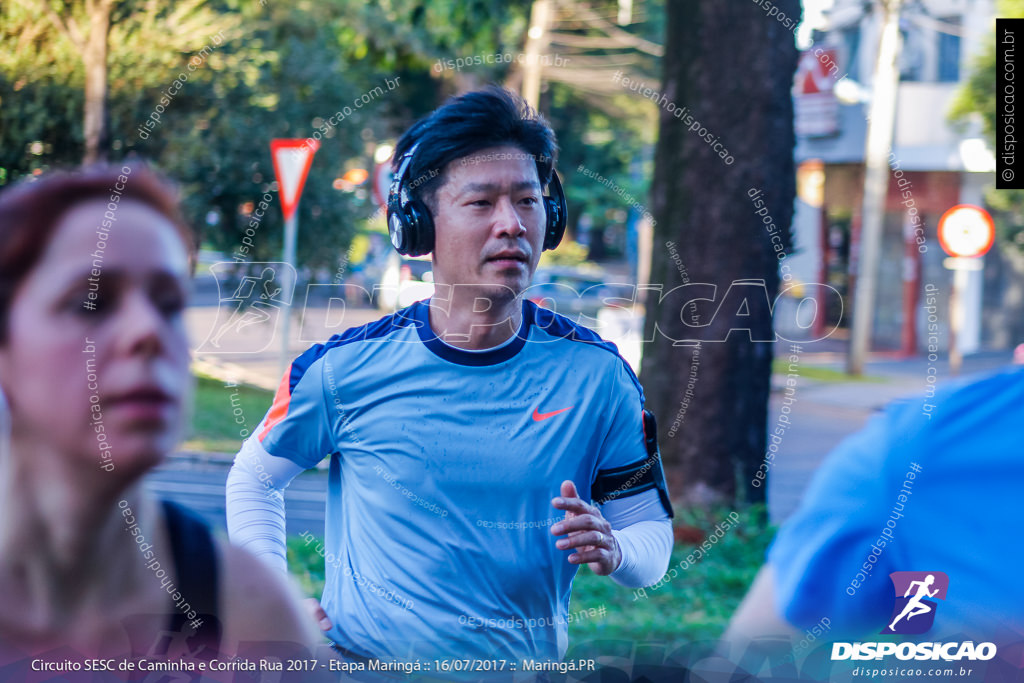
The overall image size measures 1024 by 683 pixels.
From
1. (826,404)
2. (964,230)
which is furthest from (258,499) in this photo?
(826,404)

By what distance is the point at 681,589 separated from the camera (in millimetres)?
4574

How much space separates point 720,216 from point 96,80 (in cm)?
276

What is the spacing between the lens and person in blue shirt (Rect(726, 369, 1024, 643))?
3.74ft

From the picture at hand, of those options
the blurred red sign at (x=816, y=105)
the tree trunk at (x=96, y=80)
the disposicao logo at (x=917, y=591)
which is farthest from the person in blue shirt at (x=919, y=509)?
the blurred red sign at (x=816, y=105)

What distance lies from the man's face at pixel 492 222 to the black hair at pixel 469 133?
2cm

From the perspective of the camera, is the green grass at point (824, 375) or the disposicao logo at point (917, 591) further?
the green grass at point (824, 375)

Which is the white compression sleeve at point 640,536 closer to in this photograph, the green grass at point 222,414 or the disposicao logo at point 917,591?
the disposicao logo at point 917,591

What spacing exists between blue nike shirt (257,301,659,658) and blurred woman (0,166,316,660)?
2.47 ft

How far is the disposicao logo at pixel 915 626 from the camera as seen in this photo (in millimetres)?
1270

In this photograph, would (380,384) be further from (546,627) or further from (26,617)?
(26,617)

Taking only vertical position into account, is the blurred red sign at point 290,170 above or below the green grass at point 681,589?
above

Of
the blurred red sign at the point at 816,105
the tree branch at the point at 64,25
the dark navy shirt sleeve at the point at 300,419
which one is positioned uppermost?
the blurred red sign at the point at 816,105

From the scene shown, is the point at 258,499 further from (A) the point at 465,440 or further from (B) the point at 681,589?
(B) the point at 681,589

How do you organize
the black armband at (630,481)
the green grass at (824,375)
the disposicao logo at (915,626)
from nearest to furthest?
1. the disposicao logo at (915,626)
2. the black armband at (630,481)
3. the green grass at (824,375)
